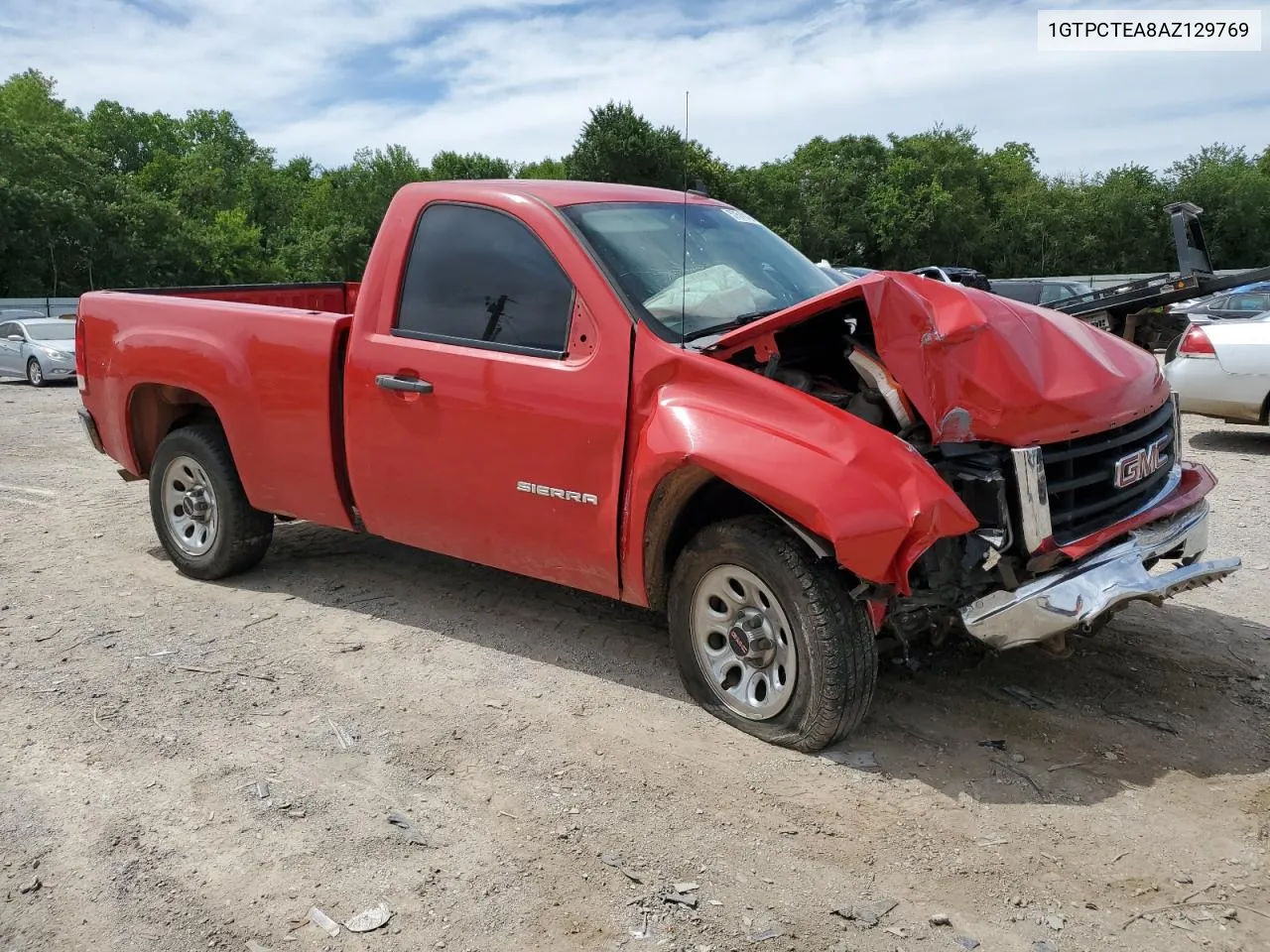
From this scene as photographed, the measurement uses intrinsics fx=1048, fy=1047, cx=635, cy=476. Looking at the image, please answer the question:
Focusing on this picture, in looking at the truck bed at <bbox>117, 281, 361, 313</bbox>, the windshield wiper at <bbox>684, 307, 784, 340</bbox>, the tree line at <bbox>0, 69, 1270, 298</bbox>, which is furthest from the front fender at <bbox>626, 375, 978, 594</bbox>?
the tree line at <bbox>0, 69, 1270, 298</bbox>

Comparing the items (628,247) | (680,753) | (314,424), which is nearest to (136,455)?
(314,424)

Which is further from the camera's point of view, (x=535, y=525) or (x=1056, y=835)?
(x=535, y=525)

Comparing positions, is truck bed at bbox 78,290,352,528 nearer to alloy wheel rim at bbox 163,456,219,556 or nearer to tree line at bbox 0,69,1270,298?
alloy wheel rim at bbox 163,456,219,556

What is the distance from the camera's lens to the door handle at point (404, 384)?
4.46m

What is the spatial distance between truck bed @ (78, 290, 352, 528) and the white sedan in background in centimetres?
748

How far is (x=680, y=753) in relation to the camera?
3.73m

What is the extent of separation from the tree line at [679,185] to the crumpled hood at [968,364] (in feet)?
117

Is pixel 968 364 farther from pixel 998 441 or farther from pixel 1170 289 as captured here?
pixel 1170 289

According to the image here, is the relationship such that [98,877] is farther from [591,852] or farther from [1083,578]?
[1083,578]

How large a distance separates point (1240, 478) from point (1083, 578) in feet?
18.8

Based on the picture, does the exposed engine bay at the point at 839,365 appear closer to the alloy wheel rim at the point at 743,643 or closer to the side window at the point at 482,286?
the alloy wheel rim at the point at 743,643

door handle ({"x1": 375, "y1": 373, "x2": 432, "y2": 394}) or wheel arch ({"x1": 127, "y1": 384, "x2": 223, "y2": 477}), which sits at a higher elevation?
door handle ({"x1": 375, "y1": 373, "x2": 432, "y2": 394})

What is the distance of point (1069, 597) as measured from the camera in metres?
3.36

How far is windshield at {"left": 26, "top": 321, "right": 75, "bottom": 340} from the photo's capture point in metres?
19.0
